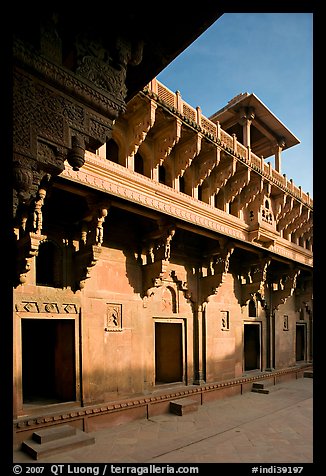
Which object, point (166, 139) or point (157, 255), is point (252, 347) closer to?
point (157, 255)

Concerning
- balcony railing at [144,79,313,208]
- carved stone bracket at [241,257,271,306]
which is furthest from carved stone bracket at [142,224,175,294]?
carved stone bracket at [241,257,271,306]

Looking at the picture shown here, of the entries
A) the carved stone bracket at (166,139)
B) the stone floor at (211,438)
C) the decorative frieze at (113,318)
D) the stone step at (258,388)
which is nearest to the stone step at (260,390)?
the stone step at (258,388)

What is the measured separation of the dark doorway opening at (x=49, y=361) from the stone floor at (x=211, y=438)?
1097 mm

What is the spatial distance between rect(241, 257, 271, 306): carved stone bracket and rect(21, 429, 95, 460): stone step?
22.2ft

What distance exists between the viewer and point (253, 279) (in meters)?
11.4

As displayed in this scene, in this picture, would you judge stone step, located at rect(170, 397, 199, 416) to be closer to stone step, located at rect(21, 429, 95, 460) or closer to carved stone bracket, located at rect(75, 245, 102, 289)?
stone step, located at rect(21, 429, 95, 460)

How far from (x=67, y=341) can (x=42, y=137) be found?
5410mm

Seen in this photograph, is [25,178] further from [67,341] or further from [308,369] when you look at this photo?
[308,369]

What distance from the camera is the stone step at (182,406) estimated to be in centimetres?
788

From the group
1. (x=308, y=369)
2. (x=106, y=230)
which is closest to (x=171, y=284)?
(x=106, y=230)

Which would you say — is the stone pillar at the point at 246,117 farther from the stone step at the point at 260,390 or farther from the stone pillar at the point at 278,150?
the stone step at the point at 260,390

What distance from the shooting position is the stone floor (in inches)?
217

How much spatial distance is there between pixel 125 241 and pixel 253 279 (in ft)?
16.9

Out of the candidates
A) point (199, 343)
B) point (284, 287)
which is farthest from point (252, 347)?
point (199, 343)
